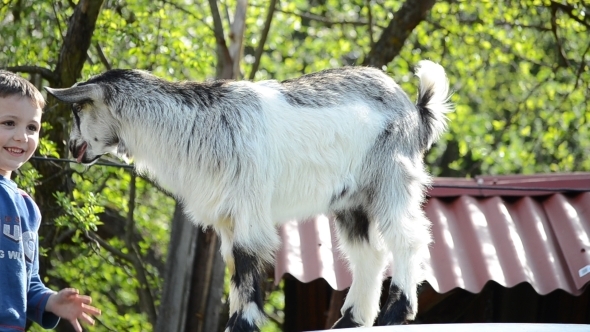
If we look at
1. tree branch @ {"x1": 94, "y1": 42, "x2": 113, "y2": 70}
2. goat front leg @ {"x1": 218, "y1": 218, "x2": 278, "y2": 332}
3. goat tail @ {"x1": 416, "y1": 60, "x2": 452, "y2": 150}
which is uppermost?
tree branch @ {"x1": 94, "y1": 42, "x2": 113, "y2": 70}

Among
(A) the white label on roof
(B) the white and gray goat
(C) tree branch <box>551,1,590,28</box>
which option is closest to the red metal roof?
(A) the white label on roof

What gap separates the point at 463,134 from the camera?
9.38m

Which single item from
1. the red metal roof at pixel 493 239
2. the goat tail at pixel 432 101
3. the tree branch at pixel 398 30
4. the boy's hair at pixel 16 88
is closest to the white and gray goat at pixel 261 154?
the goat tail at pixel 432 101

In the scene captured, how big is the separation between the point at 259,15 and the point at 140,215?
2368mm

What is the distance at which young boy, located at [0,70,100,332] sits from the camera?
9.08ft

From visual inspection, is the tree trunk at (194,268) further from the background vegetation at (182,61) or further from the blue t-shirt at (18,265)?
the blue t-shirt at (18,265)

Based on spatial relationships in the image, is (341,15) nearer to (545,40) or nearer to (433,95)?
(545,40)

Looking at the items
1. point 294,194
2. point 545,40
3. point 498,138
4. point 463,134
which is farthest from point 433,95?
point 545,40

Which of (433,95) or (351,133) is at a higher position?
Result: (433,95)

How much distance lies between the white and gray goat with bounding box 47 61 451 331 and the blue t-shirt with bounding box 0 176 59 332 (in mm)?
1053

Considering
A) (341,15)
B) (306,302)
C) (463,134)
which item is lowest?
(306,302)

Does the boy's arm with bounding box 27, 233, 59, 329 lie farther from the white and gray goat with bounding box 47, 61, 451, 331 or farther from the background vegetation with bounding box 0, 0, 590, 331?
the background vegetation with bounding box 0, 0, 590, 331

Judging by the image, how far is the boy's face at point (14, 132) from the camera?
288cm

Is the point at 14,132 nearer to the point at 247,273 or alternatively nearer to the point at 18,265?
the point at 18,265
